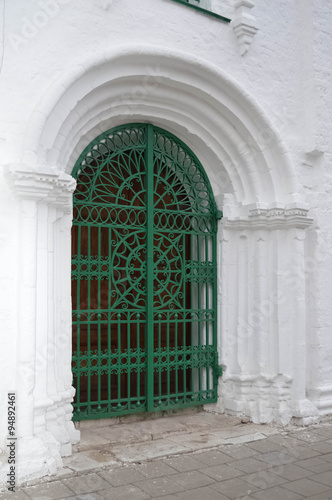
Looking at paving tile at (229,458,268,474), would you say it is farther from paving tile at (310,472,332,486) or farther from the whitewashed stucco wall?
the whitewashed stucco wall

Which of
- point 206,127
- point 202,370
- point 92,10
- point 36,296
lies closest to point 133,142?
point 206,127

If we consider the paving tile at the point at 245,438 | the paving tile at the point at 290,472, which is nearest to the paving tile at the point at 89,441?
the paving tile at the point at 245,438

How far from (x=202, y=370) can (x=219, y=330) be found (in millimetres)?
486

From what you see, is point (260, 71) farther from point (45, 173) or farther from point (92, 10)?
point (45, 173)

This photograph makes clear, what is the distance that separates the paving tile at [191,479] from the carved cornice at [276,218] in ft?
8.87

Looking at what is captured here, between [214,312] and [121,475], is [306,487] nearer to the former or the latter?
[121,475]

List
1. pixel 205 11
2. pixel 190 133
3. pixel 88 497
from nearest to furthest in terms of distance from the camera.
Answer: pixel 88 497 < pixel 205 11 < pixel 190 133

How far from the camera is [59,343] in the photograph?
14.4 ft

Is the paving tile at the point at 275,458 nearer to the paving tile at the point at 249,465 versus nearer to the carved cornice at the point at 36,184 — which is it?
the paving tile at the point at 249,465

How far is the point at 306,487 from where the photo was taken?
3729 millimetres

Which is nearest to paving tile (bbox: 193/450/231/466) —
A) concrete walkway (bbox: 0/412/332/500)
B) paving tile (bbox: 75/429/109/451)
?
concrete walkway (bbox: 0/412/332/500)

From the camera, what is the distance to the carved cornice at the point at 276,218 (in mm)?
5508

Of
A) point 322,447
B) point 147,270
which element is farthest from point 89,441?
point 322,447

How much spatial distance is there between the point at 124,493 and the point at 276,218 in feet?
10.5
